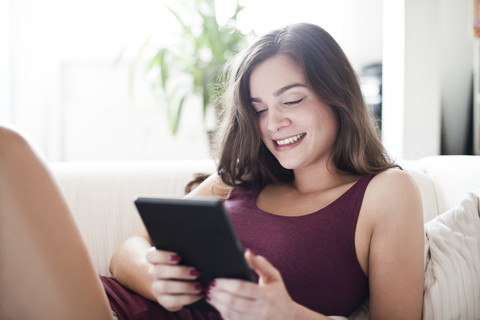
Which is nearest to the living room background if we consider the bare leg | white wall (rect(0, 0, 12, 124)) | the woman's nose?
white wall (rect(0, 0, 12, 124))

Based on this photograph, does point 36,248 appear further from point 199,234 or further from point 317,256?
point 317,256

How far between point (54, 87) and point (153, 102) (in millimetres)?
732

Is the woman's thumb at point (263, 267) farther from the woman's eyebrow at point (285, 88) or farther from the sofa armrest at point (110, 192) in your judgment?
the sofa armrest at point (110, 192)

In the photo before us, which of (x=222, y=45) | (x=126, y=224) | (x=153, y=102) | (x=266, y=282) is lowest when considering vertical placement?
(x=126, y=224)

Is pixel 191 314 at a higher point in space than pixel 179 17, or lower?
lower

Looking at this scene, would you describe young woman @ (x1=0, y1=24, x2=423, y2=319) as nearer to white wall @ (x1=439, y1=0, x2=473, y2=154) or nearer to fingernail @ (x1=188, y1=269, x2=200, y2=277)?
fingernail @ (x1=188, y1=269, x2=200, y2=277)

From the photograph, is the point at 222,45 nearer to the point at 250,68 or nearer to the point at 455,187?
the point at 250,68

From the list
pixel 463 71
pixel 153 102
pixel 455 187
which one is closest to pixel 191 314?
pixel 455 187

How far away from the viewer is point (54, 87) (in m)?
3.04

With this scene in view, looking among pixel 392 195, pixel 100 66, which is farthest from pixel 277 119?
pixel 100 66

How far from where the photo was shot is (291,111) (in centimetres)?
99

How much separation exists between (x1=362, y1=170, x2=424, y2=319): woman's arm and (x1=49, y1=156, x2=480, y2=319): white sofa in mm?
61

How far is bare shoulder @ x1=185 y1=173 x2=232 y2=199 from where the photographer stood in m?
1.17

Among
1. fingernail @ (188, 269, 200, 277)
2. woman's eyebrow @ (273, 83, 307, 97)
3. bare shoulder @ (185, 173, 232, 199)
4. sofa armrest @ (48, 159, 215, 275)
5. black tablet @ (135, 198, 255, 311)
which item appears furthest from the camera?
sofa armrest @ (48, 159, 215, 275)
